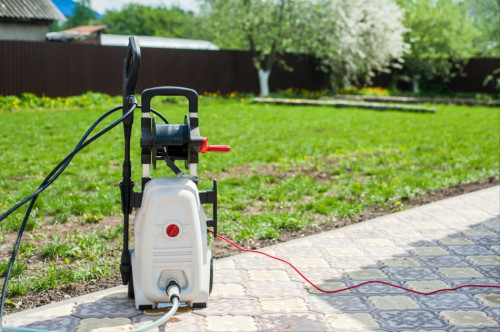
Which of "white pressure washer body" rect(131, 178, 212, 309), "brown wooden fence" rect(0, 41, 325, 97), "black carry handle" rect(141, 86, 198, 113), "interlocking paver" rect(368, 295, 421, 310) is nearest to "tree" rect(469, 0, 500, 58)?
"brown wooden fence" rect(0, 41, 325, 97)

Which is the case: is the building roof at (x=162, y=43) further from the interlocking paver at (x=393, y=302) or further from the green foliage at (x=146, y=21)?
the green foliage at (x=146, y=21)

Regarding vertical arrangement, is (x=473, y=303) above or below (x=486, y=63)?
below

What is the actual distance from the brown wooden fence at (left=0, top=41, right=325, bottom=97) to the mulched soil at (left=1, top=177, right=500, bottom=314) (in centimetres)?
1310

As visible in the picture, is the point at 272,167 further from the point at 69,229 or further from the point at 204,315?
the point at 204,315

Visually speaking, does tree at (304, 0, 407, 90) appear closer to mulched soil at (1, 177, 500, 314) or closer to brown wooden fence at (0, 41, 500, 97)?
brown wooden fence at (0, 41, 500, 97)

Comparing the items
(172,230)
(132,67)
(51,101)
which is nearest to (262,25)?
(51,101)

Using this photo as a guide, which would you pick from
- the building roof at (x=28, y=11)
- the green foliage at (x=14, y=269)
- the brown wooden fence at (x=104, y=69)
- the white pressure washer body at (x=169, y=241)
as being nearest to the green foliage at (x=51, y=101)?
the brown wooden fence at (x=104, y=69)

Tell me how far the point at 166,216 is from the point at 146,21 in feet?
233

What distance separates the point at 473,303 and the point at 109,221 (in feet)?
10.2

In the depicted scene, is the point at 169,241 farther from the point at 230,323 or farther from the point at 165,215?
the point at 230,323

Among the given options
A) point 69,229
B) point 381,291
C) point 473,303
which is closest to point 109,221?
point 69,229

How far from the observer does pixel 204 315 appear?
331cm

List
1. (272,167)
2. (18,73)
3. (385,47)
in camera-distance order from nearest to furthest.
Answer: (272,167) < (18,73) < (385,47)

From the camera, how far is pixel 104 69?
1861 cm
